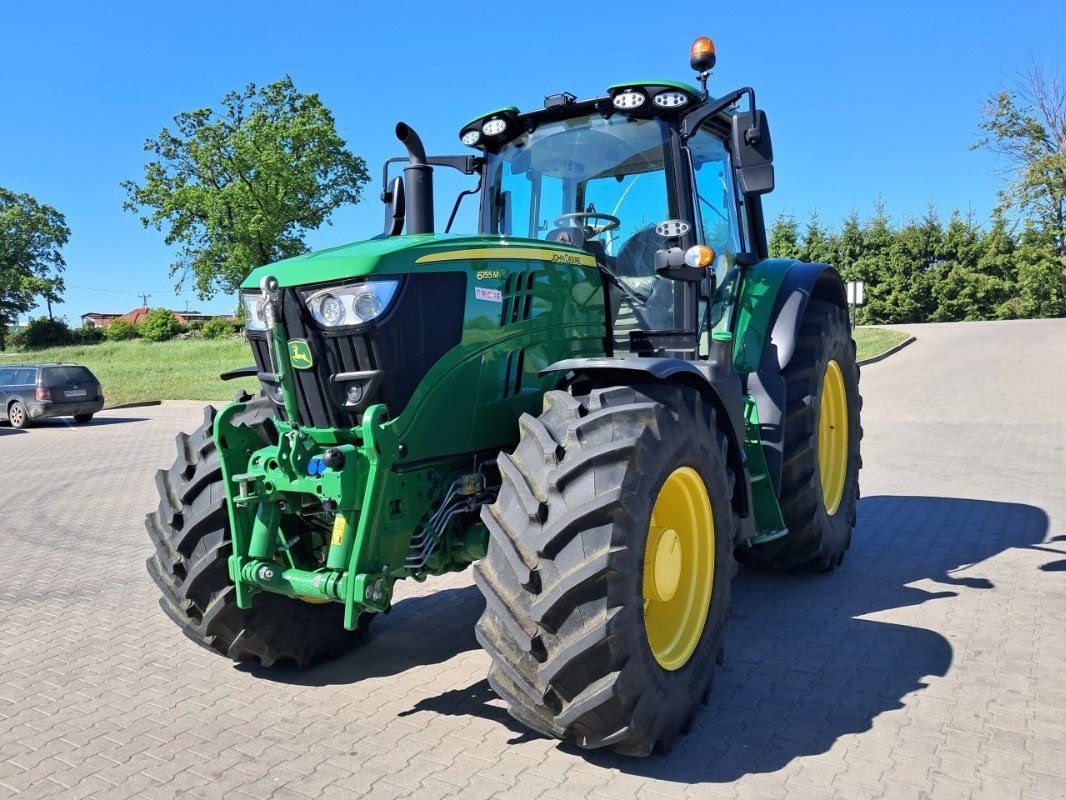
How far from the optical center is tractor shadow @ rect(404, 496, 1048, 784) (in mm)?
3219

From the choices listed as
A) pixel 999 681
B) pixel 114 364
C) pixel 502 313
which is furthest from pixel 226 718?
pixel 114 364

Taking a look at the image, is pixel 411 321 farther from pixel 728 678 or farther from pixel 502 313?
pixel 728 678

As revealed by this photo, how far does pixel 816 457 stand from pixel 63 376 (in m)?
18.9

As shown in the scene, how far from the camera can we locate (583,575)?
9.20 ft

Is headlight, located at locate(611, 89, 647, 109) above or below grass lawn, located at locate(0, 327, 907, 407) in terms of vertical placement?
above

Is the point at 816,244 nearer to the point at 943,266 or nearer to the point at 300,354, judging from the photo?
the point at 943,266

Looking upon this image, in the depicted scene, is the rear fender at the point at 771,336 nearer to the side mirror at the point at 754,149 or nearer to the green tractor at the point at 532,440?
the green tractor at the point at 532,440

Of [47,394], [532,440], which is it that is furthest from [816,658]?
[47,394]

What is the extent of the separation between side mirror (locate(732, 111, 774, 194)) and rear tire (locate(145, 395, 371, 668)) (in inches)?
95.5

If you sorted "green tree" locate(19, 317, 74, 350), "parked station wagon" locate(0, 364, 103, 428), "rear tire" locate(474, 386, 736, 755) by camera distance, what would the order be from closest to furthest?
"rear tire" locate(474, 386, 736, 755) → "parked station wagon" locate(0, 364, 103, 428) → "green tree" locate(19, 317, 74, 350)

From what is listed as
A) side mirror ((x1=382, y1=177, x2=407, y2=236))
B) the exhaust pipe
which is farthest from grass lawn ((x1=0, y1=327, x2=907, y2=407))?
the exhaust pipe

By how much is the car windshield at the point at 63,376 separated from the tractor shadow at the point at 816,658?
714 inches

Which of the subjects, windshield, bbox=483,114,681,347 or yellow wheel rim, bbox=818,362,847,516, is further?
yellow wheel rim, bbox=818,362,847,516

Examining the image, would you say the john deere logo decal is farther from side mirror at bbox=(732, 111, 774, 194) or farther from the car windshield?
the car windshield
